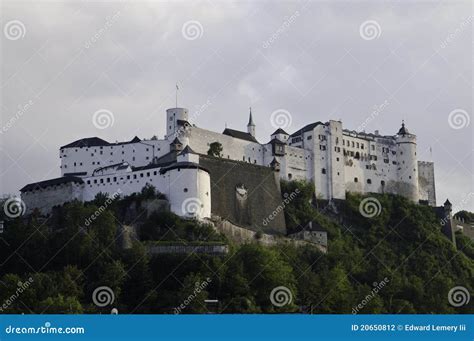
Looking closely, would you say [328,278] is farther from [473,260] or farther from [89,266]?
[473,260]

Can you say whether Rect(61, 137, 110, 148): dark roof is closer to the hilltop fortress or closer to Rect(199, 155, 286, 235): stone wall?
the hilltop fortress

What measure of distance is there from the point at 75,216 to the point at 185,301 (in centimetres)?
804

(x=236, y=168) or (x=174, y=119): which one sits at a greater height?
(x=174, y=119)

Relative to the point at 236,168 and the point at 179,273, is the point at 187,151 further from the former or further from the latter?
Answer: the point at 179,273

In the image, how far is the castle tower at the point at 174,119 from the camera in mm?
52875

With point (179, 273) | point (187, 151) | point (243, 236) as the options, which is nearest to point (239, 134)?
point (187, 151)

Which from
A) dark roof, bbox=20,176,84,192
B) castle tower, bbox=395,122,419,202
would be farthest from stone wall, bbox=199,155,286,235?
castle tower, bbox=395,122,419,202

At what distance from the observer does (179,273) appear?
3906 centimetres

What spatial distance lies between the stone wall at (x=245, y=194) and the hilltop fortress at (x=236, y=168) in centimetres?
7

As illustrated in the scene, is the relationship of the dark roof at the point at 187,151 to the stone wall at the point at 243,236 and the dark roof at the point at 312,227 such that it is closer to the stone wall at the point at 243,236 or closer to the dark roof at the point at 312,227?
the stone wall at the point at 243,236

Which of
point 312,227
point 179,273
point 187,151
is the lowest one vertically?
point 179,273

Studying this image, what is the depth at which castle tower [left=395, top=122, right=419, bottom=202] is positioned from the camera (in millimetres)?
62031

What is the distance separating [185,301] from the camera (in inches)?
1411

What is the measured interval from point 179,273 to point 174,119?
16.0 meters
